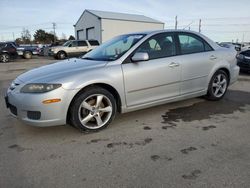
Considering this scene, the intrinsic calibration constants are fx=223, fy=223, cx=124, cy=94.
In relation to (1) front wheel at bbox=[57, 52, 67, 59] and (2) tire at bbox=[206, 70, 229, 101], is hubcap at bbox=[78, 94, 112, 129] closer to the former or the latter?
(2) tire at bbox=[206, 70, 229, 101]

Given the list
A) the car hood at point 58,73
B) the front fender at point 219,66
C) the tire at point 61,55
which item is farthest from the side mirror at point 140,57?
the tire at point 61,55

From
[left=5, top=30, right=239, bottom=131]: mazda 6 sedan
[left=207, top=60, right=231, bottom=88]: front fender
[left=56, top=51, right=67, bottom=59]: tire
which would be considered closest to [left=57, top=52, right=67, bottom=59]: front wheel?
[left=56, top=51, right=67, bottom=59]: tire

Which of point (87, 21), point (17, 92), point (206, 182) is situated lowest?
point (206, 182)

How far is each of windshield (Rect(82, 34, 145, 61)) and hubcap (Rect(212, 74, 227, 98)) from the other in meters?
2.05

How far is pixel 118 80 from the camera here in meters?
3.51

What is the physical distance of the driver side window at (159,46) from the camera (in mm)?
3910

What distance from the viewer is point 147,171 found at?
97.5 inches

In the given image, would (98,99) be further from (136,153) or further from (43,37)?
(43,37)

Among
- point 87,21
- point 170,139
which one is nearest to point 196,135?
point 170,139

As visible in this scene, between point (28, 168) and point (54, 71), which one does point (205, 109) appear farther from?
point (28, 168)

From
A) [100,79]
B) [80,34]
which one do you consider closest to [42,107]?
[100,79]

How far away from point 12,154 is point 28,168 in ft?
1.56

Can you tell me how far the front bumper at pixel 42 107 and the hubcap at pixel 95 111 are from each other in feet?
0.88

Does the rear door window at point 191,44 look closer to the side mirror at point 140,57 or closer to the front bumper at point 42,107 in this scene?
the side mirror at point 140,57
